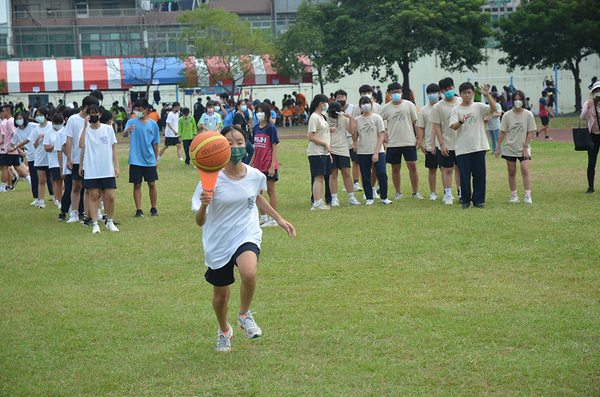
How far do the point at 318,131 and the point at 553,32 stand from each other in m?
30.1

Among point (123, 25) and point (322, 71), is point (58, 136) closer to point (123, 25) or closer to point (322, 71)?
point (322, 71)

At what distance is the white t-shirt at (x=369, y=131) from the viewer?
11.7 m

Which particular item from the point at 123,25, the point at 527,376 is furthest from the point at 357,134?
the point at 123,25

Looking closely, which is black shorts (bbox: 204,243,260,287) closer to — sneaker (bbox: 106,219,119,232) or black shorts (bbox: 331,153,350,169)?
sneaker (bbox: 106,219,119,232)

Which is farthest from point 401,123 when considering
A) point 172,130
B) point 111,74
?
point 111,74

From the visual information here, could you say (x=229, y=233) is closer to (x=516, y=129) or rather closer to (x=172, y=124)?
(x=516, y=129)

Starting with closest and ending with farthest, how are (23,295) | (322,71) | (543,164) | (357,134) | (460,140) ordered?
1. (23,295)
2. (460,140)
3. (357,134)
4. (543,164)
5. (322,71)

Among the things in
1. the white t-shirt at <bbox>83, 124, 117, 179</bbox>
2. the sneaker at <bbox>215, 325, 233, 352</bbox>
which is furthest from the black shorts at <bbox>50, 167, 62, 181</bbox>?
the sneaker at <bbox>215, 325, 233, 352</bbox>

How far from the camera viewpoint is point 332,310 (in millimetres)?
5691

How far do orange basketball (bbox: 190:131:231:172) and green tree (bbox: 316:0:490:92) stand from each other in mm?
30498

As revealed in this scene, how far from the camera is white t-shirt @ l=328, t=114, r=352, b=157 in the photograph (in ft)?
38.3

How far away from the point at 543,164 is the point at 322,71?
93.6 ft

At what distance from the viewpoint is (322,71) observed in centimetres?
4356

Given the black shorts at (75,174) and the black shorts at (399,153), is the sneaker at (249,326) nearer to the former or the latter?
the black shorts at (75,174)
